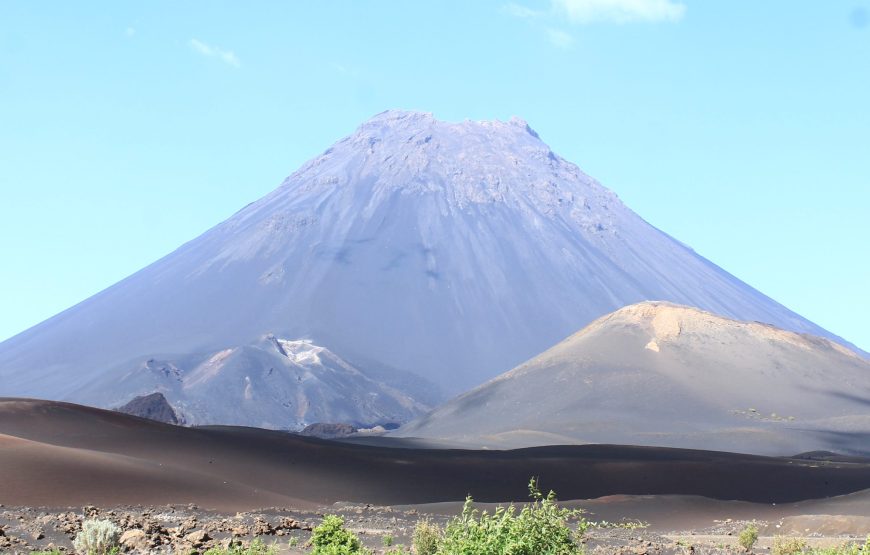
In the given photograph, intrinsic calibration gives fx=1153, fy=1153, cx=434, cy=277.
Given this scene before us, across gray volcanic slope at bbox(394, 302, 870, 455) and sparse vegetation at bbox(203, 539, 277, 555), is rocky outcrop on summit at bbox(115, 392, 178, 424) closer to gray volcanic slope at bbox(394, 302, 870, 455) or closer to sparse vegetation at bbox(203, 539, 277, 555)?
gray volcanic slope at bbox(394, 302, 870, 455)

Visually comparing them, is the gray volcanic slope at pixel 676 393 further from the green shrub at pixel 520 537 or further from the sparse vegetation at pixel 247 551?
the green shrub at pixel 520 537

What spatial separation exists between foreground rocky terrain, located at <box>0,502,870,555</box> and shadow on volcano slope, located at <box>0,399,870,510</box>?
2697mm

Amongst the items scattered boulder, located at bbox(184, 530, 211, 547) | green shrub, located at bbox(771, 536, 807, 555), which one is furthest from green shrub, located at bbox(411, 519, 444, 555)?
green shrub, located at bbox(771, 536, 807, 555)

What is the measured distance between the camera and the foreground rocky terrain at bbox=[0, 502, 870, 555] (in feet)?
54.2

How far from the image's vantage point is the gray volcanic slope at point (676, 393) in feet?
241

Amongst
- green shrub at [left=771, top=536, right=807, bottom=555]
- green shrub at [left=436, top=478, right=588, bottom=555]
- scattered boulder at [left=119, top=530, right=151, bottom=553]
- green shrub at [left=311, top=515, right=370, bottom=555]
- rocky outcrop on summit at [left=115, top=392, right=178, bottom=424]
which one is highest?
rocky outcrop on summit at [left=115, top=392, right=178, bottom=424]

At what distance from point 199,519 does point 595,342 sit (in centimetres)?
7777

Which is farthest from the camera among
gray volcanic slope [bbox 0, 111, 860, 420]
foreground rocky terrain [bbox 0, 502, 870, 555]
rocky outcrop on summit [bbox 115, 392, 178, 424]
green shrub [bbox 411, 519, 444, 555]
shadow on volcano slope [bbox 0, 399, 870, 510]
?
gray volcanic slope [bbox 0, 111, 860, 420]

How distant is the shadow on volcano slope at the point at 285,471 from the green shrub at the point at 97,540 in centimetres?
934

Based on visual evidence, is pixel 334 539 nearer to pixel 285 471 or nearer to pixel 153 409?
pixel 285 471

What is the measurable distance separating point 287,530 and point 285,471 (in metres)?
18.0

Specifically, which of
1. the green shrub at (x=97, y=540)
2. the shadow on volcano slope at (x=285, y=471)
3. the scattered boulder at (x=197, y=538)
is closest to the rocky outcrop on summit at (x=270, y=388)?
the shadow on volcano slope at (x=285, y=471)

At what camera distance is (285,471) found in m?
37.8

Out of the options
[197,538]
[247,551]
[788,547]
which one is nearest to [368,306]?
[788,547]
